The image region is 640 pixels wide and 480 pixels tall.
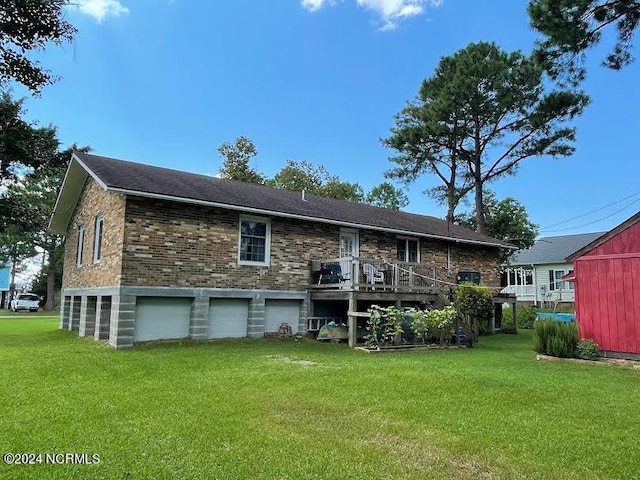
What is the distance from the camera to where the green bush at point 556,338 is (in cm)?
1127

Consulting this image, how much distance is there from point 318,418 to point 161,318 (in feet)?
27.6

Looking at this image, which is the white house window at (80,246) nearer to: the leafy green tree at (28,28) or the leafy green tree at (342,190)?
the leafy green tree at (28,28)

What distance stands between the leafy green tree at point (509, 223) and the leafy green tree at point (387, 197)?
9.64 m

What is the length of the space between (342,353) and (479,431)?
22.5 feet

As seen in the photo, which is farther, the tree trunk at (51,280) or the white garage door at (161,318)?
the tree trunk at (51,280)

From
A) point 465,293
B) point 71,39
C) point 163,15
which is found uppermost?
point 163,15

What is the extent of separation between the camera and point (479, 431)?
204 inches

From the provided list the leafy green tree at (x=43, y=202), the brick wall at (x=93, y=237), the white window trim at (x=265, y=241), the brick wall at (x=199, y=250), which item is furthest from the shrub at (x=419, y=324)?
the leafy green tree at (x=43, y=202)

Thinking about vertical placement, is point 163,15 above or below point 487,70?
below

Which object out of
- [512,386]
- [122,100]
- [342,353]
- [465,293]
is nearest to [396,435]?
[512,386]

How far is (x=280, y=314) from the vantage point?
49.6 ft

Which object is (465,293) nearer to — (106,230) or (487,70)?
(106,230)

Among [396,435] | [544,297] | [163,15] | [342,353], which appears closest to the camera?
[396,435]

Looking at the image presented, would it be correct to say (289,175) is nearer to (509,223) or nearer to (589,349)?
(509,223)
